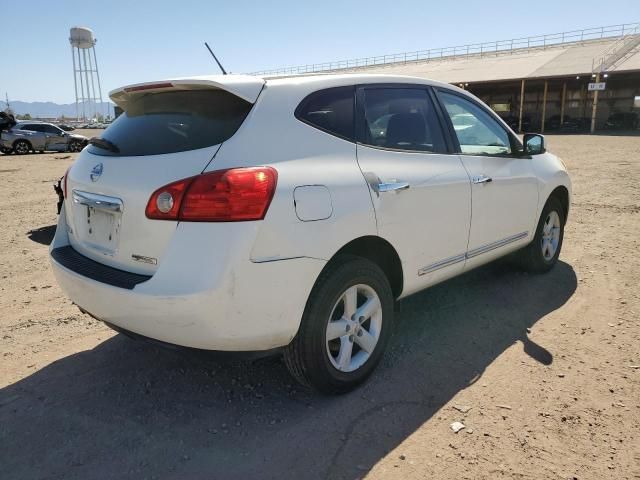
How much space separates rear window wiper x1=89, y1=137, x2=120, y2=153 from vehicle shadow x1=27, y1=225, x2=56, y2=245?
400 cm

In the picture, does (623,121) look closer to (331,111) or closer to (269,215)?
(331,111)

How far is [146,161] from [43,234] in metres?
5.30

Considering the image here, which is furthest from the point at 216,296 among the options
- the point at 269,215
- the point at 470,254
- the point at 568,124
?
the point at 568,124

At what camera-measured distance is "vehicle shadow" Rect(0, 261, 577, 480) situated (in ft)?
7.94

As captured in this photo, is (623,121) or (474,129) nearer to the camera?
(474,129)

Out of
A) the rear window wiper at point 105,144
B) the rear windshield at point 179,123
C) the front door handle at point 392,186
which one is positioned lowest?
the front door handle at point 392,186

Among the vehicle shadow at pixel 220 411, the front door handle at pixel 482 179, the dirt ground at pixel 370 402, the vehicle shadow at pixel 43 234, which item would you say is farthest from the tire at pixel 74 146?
the front door handle at pixel 482 179

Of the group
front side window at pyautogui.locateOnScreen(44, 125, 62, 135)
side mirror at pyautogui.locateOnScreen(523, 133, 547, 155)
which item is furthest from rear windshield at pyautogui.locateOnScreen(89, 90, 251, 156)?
front side window at pyautogui.locateOnScreen(44, 125, 62, 135)

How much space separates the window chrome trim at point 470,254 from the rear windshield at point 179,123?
157 cm

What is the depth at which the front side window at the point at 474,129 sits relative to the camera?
3.81 m

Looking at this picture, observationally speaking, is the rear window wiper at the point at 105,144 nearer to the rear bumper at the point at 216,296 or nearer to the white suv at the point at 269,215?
the white suv at the point at 269,215

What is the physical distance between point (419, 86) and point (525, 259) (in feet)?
7.19

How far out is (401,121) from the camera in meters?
3.38

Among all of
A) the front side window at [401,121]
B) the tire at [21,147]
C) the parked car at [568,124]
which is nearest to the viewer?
the front side window at [401,121]
